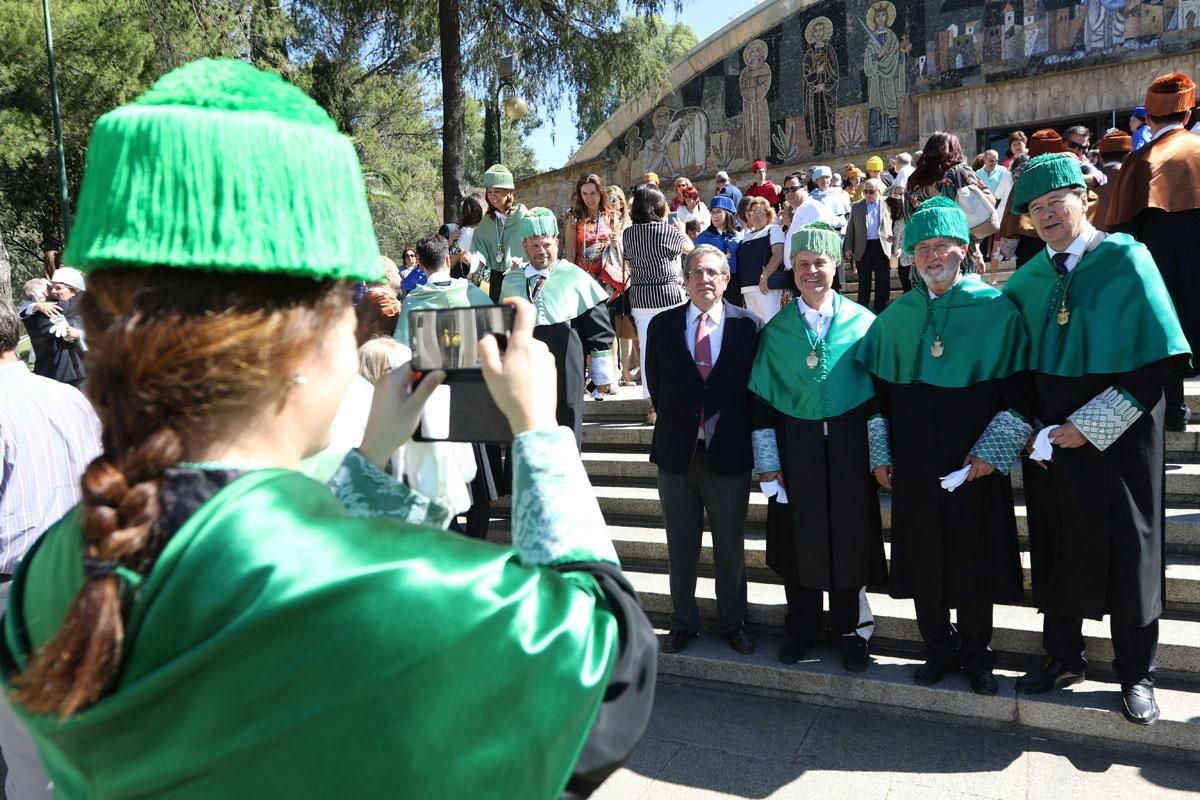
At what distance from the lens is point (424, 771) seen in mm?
945

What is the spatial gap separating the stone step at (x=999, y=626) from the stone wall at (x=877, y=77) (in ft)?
51.5

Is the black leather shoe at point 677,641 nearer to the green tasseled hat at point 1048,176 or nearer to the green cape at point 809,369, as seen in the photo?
the green cape at point 809,369

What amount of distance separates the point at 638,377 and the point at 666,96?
18643 mm

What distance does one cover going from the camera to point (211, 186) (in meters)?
0.97

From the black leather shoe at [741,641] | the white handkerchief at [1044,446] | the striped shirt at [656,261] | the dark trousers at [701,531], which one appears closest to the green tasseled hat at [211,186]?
the white handkerchief at [1044,446]

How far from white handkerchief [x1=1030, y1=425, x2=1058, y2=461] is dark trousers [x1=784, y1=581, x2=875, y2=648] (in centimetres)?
117

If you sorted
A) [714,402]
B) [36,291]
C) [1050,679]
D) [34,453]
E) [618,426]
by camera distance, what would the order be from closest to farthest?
[34,453], [1050,679], [714,402], [618,426], [36,291]

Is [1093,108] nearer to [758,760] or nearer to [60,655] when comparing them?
[758,760]

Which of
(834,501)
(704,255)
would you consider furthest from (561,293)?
(834,501)

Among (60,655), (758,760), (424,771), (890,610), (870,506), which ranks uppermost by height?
(60,655)

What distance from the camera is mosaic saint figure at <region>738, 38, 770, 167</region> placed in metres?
24.4

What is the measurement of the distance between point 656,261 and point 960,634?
3781 millimetres

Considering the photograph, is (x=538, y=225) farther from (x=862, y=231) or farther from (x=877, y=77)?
(x=877, y=77)

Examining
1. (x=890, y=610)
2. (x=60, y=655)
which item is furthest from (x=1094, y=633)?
(x=60, y=655)
